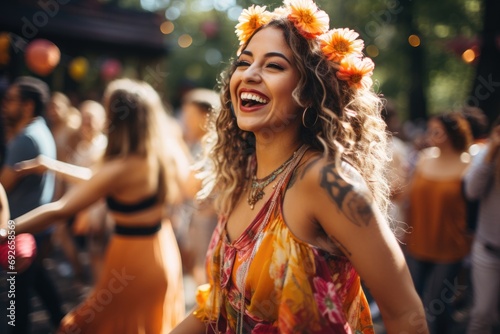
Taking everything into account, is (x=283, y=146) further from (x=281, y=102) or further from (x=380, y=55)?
(x=380, y=55)

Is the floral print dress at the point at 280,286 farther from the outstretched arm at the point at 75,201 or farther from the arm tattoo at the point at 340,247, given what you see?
the outstretched arm at the point at 75,201

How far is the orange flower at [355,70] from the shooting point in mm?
1638

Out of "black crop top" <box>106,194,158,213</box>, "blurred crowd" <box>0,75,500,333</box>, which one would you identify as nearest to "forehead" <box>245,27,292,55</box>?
"blurred crowd" <box>0,75,500,333</box>

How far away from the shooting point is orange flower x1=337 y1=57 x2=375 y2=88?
1.64 meters

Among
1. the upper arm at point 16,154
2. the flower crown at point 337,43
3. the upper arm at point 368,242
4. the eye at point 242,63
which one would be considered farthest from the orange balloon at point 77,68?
the upper arm at point 368,242

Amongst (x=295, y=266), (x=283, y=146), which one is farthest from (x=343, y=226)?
(x=283, y=146)

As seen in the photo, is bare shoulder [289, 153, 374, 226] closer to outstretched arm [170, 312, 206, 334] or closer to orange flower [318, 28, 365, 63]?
orange flower [318, 28, 365, 63]

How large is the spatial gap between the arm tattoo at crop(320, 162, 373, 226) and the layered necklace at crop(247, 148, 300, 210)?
11.2 inches

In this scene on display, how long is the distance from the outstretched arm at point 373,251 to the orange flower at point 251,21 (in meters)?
0.73

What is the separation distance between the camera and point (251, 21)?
6.13 ft

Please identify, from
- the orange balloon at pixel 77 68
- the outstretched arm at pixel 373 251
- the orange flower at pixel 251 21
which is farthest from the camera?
the orange balloon at pixel 77 68

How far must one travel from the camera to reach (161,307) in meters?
3.06

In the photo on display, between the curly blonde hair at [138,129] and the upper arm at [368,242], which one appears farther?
the curly blonde hair at [138,129]

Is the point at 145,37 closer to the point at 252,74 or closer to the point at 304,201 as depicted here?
the point at 252,74
